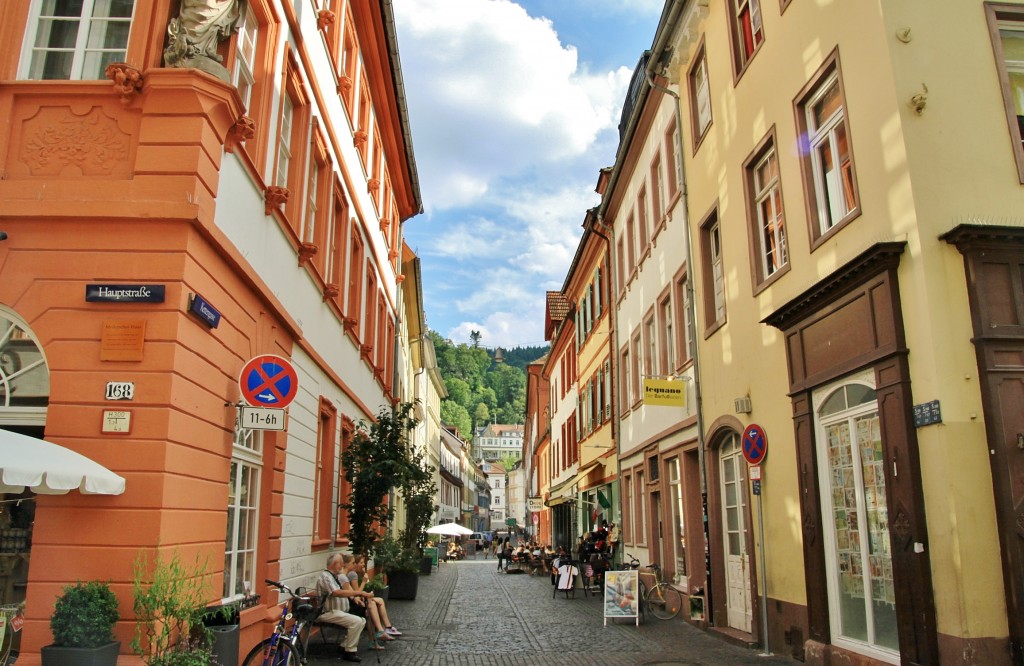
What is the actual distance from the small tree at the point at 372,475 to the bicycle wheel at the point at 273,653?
8549 mm

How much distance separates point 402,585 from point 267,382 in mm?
11902

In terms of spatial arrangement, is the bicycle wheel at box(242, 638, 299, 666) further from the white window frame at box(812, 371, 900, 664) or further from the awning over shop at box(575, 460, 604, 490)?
the awning over shop at box(575, 460, 604, 490)

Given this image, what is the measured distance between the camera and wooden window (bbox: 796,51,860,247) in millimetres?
9289

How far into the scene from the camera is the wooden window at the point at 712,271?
1386cm

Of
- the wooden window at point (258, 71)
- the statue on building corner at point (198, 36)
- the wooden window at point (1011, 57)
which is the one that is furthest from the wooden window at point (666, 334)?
the statue on building corner at point (198, 36)

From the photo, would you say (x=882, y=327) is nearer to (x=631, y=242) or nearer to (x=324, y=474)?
(x=324, y=474)

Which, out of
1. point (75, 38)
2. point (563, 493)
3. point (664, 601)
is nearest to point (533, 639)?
point (664, 601)

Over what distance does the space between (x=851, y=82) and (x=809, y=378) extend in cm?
341

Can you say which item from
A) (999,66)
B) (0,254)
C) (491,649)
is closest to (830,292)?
(999,66)

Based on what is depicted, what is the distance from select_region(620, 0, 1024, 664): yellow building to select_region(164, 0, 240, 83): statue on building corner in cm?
655

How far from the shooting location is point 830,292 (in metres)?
9.09

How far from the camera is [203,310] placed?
24.5ft

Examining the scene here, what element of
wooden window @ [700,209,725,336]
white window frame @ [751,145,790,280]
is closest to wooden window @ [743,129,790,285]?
white window frame @ [751,145,790,280]

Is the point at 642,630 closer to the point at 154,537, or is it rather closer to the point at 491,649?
the point at 491,649
